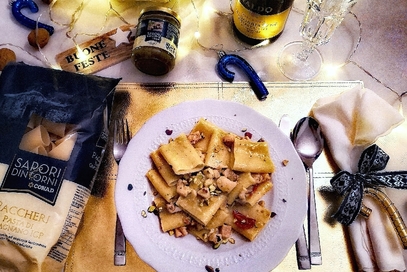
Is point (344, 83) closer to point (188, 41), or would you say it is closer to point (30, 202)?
point (188, 41)

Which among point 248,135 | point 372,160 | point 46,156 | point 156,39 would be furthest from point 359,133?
point 46,156

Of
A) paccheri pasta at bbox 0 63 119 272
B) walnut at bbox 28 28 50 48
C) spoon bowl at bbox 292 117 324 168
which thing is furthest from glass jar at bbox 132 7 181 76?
spoon bowl at bbox 292 117 324 168

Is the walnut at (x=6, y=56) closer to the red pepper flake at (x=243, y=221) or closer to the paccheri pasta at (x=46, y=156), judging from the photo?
the paccheri pasta at (x=46, y=156)

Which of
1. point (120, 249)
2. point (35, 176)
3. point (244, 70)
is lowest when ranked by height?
point (120, 249)

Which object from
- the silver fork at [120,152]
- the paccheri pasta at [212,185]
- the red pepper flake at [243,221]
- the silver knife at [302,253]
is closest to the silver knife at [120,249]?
the silver fork at [120,152]

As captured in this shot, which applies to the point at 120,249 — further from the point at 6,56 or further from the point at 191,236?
the point at 6,56
